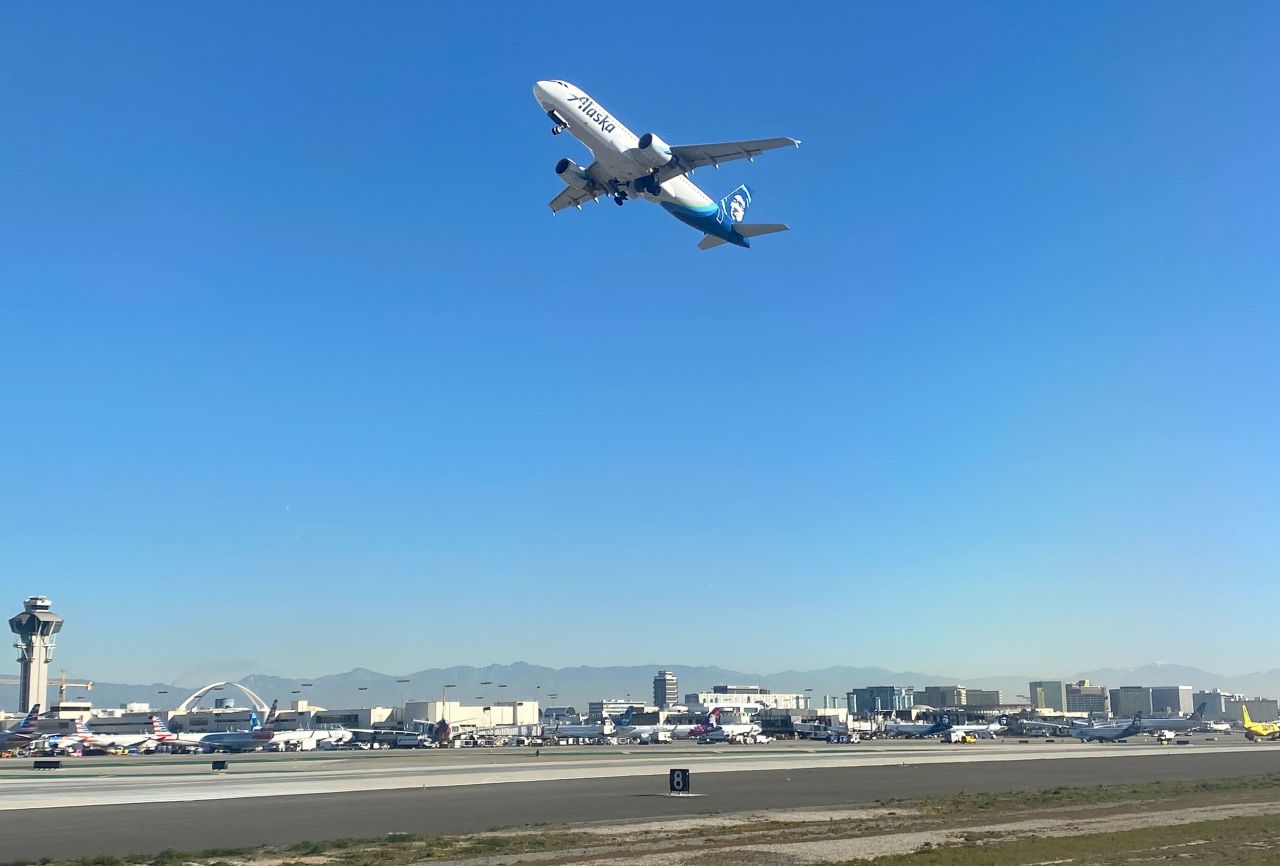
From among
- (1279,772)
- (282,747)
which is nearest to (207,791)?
(1279,772)

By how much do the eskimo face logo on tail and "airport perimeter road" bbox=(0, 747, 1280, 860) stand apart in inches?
1520

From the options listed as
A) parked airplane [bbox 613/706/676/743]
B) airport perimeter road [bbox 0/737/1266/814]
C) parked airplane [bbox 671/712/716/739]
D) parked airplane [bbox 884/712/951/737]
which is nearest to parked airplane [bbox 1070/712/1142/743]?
parked airplane [bbox 884/712/951/737]

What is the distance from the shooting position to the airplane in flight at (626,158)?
6181 centimetres

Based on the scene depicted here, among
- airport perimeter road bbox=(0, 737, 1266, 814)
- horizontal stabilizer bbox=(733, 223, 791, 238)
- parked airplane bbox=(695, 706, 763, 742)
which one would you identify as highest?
horizontal stabilizer bbox=(733, 223, 791, 238)

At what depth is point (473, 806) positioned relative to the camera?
49.1 metres

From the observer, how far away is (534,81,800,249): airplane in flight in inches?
2434

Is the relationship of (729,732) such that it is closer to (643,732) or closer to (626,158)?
(643,732)

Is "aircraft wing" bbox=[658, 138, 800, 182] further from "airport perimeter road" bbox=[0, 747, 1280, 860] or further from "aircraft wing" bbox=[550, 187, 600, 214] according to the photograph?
"airport perimeter road" bbox=[0, 747, 1280, 860]

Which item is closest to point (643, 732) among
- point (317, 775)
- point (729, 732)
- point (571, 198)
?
point (729, 732)

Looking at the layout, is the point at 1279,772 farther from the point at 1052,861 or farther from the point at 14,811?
the point at 14,811

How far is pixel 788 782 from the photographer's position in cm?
6425

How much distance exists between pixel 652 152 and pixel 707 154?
3613 mm

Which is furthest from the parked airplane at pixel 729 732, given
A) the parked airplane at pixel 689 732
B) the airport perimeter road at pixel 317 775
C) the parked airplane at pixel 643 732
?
the airport perimeter road at pixel 317 775

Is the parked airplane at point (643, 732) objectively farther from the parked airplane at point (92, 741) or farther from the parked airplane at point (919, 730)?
the parked airplane at point (92, 741)
